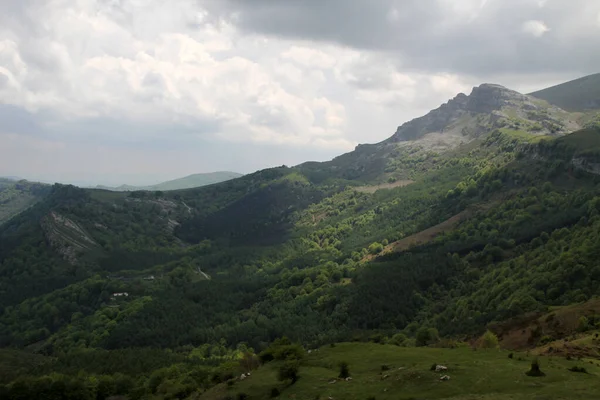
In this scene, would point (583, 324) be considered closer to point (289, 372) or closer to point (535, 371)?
point (535, 371)

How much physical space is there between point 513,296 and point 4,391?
6157 inches

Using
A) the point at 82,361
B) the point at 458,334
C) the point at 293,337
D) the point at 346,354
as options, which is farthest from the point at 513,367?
the point at 82,361

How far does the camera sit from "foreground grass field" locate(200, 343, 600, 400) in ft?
161

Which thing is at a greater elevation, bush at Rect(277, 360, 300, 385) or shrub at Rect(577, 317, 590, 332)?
shrub at Rect(577, 317, 590, 332)

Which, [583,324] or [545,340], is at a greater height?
[583,324]

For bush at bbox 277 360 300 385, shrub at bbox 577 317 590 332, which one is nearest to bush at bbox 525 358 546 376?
bush at bbox 277 360 300 385

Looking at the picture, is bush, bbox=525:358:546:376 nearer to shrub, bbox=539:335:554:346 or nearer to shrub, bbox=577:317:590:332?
shrub, bbox=539:335:554:346

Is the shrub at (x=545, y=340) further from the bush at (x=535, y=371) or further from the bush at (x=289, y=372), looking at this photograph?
the bush at (x=289, y=372)

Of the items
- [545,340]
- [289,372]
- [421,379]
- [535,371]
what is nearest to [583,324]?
[545,340]

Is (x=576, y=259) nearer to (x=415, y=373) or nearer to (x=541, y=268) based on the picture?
(x=541, y=268)

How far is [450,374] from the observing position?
192 ft

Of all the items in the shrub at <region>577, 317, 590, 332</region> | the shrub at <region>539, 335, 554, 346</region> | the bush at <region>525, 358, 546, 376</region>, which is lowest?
the shrub at <region>539, 335, 554, 346</region>

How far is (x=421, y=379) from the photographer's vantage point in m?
58.6

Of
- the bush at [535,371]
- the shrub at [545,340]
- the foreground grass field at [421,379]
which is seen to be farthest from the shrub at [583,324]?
the bush at [535,371]
